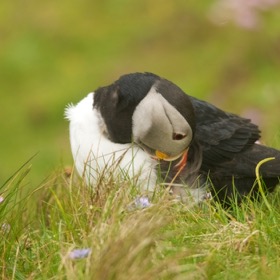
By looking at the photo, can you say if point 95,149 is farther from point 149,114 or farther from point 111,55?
point 111,55

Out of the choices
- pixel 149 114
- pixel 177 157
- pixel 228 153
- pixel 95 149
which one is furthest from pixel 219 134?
pixel 95 149

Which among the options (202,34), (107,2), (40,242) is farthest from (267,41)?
(40,242)

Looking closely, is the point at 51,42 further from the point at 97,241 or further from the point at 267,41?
the point at 97,241

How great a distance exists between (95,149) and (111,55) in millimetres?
7424

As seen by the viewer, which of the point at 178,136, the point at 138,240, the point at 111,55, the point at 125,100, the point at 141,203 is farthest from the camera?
the point at 111,55

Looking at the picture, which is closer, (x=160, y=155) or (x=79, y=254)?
(x=79, y=254)

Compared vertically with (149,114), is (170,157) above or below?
below

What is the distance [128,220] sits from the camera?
4430 mm

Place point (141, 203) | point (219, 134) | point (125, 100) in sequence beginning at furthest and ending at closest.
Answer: point (219, 134), point (125, 100), point (141, 203)

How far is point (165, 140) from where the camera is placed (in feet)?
20.4

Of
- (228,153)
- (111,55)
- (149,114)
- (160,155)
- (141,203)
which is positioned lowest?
(111,55)

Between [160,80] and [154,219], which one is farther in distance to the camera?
[160,80]

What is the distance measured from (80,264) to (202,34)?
9.51m

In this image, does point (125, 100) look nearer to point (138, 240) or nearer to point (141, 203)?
point (141, 203)
